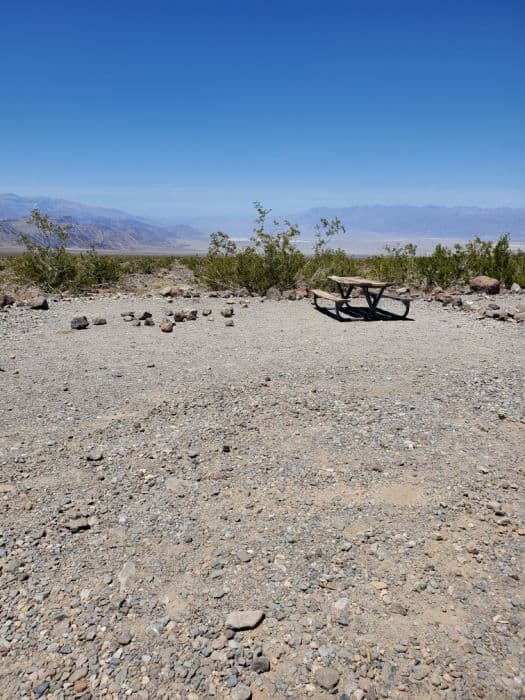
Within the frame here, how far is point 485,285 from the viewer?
45.4 feet

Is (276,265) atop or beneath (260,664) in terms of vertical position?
atop

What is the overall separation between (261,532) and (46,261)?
47.4 ft

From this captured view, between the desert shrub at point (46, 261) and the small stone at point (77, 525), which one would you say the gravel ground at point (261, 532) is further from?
the desert shrub at point (46, 261)

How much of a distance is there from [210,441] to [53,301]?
30.3ft

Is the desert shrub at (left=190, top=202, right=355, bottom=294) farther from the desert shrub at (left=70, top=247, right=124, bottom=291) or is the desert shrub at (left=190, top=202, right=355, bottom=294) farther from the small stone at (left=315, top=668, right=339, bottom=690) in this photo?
the small stone at (left=315, top=668, right=339, bottom=690)

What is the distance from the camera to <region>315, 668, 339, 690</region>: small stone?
2.30 metres

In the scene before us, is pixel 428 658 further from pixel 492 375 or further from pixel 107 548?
pixel 492 375

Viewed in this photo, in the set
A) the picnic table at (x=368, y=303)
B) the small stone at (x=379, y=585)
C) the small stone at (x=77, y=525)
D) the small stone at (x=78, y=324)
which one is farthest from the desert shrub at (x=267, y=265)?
the small stone at (x=379, y=585)

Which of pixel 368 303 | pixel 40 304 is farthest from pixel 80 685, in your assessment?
pixel 40 304

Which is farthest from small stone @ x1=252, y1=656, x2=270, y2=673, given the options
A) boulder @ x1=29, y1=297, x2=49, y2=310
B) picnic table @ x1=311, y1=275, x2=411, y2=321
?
boulder @ x1=29, y1=297, x2=49, y2=310

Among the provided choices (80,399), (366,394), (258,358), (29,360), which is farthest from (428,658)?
(29,360)

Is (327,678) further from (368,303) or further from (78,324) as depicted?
(368,303)

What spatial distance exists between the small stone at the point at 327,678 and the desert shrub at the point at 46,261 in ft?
48.5

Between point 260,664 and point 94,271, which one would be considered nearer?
point 260,664
